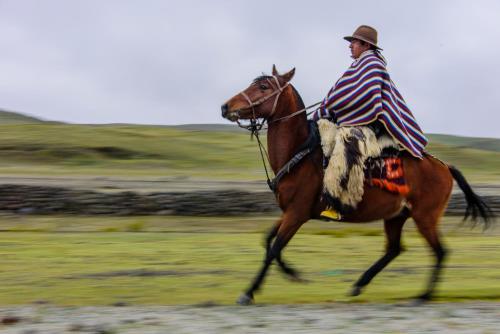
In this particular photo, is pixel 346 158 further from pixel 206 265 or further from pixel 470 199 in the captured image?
pixel 206 265

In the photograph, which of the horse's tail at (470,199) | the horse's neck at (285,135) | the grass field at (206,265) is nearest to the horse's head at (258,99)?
the horse's neck at (285,135)

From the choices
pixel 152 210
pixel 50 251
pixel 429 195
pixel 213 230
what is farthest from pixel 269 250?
pixel 152 210

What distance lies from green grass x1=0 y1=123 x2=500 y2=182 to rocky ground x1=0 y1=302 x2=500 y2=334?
3653 cm

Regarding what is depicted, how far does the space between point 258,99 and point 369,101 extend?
138 cm

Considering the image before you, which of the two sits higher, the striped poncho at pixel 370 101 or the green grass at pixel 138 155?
the striped poncho at pixel 370 101

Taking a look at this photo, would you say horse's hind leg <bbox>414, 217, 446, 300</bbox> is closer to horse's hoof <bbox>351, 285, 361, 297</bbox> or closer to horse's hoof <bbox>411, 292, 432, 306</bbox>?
horse's hoof <bbox>411, 292, 432, 306</bbox>

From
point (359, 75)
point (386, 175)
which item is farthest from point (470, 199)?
point (359, 75)

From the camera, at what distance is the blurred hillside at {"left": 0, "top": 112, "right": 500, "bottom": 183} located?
Answer: 5209 centimetres

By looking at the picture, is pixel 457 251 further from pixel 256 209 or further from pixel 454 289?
pixel 256 209

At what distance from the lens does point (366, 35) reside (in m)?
11.9

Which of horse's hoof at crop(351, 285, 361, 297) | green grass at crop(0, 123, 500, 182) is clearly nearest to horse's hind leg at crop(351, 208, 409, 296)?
horse's hoof at crop(351, 285, 361, 297)

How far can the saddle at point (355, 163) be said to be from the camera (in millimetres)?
11367

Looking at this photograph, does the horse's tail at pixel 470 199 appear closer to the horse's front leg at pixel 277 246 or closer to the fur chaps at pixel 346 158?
the fur chaps at pixel 346 158

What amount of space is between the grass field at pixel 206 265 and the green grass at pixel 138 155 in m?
24.8
